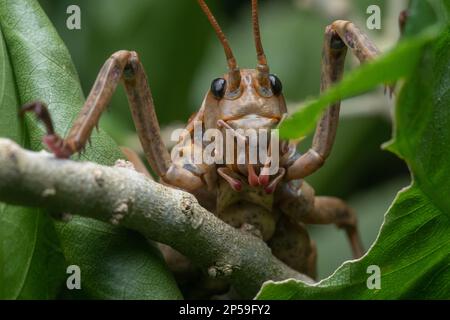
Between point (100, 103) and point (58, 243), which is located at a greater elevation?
point (100, 103)

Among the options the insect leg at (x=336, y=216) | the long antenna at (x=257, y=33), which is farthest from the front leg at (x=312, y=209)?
the long antenna at (x=257, y=33)

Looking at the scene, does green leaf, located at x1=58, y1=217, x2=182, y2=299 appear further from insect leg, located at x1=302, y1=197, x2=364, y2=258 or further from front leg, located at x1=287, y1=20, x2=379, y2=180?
insect leg, located at x1=302, y1=197, x2=364, y2=258

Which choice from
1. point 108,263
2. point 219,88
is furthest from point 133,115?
point 108,263

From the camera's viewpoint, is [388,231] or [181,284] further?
[181,284]

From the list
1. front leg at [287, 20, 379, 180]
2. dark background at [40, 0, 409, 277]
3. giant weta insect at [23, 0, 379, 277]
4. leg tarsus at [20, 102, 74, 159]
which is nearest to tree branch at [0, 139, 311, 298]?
leg tarsus at [20, 102, 74, 159]

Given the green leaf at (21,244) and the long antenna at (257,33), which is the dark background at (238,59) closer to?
the long antenna at (257,33)
